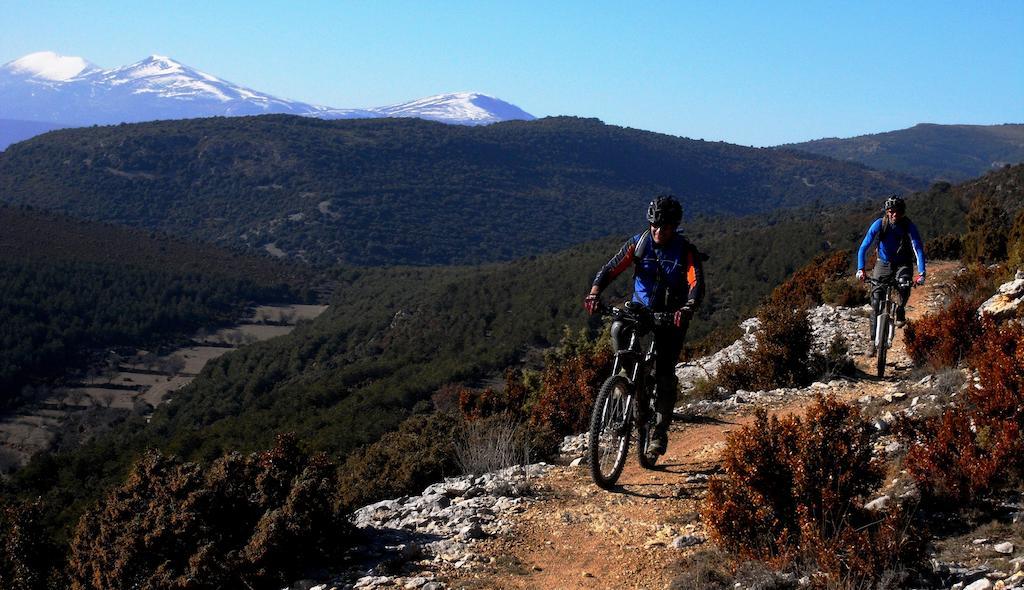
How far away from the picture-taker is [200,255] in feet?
308

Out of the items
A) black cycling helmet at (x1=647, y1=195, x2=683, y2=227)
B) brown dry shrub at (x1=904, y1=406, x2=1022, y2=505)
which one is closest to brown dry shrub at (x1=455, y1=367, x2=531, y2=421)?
black cycling helmet at (x1=647, y1=195, x2=683, y2=227)

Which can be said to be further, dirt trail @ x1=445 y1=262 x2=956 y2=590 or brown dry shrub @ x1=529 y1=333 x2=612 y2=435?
brown dry shrub @ x1=529 y1=333 x2=612 y2=435

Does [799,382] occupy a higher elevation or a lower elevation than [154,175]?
lower

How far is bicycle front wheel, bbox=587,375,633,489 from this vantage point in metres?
5.12

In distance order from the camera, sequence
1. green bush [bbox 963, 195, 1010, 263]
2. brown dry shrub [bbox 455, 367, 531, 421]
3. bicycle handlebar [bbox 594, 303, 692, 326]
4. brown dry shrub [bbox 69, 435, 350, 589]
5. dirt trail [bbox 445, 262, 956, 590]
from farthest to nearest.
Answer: green bush [bbox 963, 195, 1010, 263]
brown dry shrub [bbox 455, 367, 531, 421]
bicycle handlebar [bbox 594, 303, 692, 326]
brown dry shrub [bbox 69, 435, 350, 589]
dirt trail [bbox 445, 262, 956, 590]

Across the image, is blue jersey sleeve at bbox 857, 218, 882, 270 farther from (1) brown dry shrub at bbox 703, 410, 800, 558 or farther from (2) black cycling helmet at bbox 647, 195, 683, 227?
(1) brown dry shrub at bbox 703, 410, 800, 558

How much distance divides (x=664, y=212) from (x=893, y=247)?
452cm

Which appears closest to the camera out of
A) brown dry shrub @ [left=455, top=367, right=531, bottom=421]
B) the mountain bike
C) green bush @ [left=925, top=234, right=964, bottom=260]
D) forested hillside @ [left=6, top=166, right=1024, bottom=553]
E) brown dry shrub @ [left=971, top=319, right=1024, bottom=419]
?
brown dry shrub @ [left=971, top=319, right=1024, bottom=419]

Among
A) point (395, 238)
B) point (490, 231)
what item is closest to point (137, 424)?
point (395, 238)

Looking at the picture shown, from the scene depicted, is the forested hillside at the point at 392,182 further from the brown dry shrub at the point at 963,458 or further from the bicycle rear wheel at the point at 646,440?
the brown dry shrub at the point at 963,458

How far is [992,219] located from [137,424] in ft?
147

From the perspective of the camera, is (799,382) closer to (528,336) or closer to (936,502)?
(936,502)

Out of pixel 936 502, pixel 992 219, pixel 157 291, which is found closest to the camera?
pixel 936 502

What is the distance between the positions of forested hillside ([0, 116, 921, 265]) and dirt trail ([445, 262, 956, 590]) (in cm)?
11491
